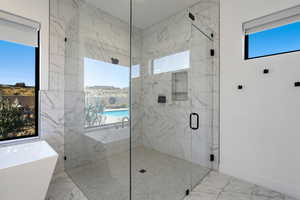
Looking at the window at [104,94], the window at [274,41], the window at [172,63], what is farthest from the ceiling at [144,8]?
the window at [274,41]

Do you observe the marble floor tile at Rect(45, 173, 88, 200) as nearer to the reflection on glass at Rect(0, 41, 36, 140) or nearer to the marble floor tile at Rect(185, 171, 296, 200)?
the reflection on glass at Rect(0, 41, 36, 140)

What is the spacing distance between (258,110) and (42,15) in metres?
3.41

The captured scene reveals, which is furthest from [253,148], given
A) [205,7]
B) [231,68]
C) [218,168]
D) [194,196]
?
[205,7]

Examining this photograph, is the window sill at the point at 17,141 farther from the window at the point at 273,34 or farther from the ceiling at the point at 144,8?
the window at the point at 273,34

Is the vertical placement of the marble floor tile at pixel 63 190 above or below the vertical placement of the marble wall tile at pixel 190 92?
below

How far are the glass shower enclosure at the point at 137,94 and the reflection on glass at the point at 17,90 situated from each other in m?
0.44

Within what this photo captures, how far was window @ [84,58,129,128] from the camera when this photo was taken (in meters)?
1.84

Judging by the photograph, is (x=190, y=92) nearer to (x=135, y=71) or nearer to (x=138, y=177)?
(x=135, y=71)

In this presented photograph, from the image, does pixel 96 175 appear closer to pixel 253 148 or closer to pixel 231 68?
pixel 253 148

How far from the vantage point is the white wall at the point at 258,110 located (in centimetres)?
160

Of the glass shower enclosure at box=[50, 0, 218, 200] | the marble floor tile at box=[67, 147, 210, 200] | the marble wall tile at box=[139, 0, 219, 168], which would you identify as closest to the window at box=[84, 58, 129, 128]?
the glass shower enclosure at box=[50, 0, 218, 200]

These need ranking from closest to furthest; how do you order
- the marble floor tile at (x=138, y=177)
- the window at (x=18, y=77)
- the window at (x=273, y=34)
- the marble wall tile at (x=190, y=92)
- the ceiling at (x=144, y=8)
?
the marble floor tile at (x=138, y=177), the window at (x=273, y=34), the window at (x=18, y=77), the ceiling at (x=144, y=8), the marble wall tile at (x=190, y=92)

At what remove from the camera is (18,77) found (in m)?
1.88

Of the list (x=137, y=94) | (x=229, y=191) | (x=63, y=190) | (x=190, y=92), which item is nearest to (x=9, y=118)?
(x=63, y=190)
